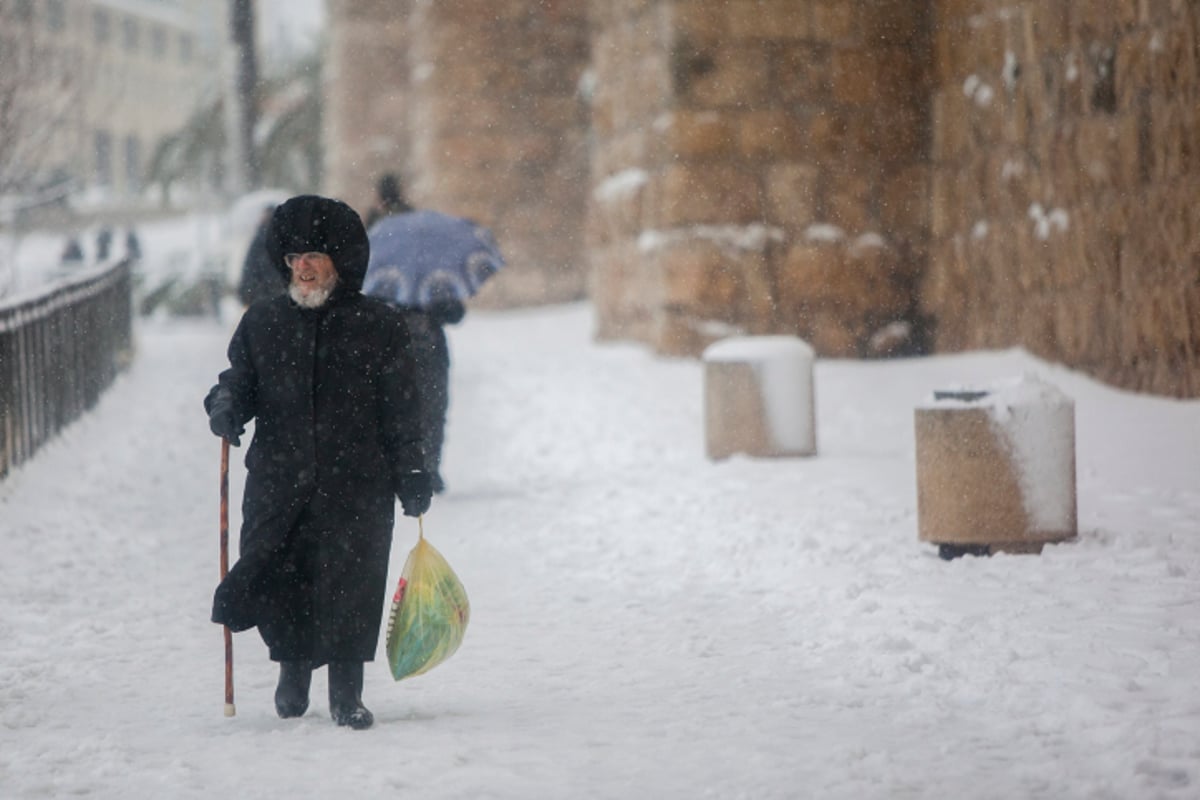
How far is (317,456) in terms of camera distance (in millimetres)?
5559

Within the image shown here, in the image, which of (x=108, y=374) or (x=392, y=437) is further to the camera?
(x=108, y=374)

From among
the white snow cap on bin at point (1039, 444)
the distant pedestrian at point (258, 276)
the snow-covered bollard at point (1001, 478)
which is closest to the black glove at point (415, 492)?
the snow-covered bollard at point (1001, 478)

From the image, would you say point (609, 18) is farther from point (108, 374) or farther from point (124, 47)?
point (124, 47)

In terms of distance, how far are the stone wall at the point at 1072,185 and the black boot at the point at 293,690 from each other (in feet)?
19.8

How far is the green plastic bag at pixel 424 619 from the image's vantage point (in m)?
5.56

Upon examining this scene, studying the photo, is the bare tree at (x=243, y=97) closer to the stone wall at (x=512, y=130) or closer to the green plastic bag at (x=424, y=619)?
the stone wall at (x=512, y=130)

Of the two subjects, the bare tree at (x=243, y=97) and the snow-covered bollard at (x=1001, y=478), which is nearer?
the snow-covered bollard at (x=1001, y=478)

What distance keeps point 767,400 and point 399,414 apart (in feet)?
18.5

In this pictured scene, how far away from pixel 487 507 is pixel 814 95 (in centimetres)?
543

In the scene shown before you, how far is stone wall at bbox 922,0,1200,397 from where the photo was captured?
10266mm

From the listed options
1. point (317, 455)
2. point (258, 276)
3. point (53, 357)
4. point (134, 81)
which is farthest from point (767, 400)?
point (134, 81)

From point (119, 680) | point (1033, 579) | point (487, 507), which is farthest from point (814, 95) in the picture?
point (119, 680)

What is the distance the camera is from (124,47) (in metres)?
60.9

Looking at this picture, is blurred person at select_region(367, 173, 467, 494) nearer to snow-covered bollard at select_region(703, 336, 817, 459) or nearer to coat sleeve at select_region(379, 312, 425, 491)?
snow-covered bollard at select_region(703, 336, 817, 459)
